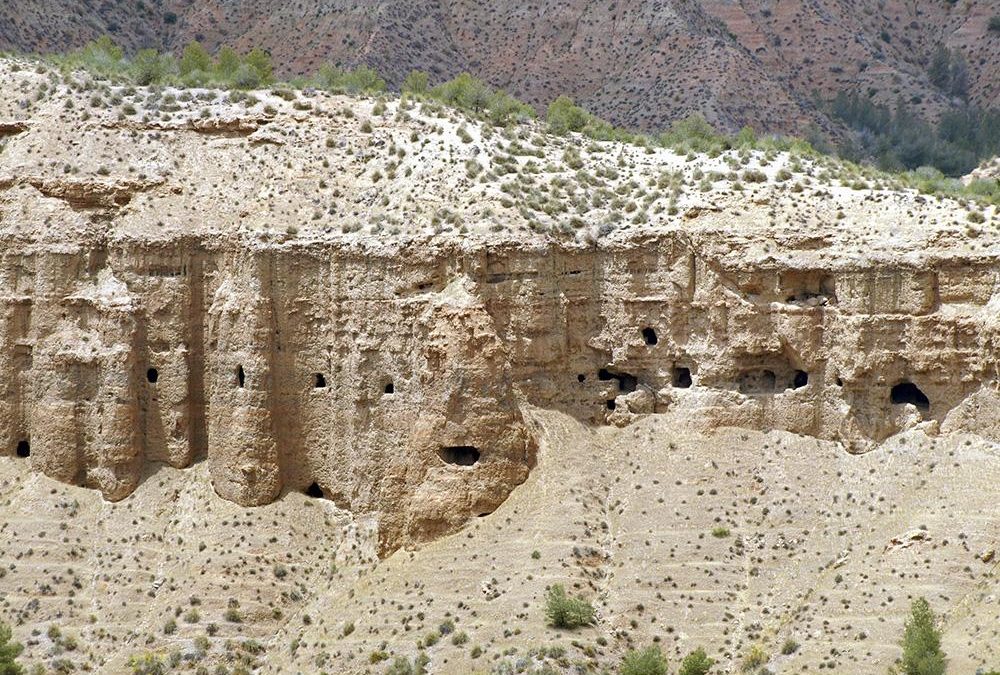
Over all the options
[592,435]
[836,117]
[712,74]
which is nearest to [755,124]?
[712,74]

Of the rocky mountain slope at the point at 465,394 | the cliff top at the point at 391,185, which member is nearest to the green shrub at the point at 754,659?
the rocky mountain slope at the point at 465,394

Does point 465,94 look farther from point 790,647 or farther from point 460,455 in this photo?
point 790,647

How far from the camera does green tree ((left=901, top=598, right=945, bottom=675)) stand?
4762 centimetres

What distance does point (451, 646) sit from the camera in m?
53.0

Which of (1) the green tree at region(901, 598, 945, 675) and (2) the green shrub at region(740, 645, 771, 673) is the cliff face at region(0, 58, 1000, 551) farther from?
(2) the green shrub at region(740, 645, 771, 673)

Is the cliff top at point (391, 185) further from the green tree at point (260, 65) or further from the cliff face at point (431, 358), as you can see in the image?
the green tree at point (260, 65)

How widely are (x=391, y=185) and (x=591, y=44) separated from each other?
47.1 meters

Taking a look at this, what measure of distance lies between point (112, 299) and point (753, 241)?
21.0m

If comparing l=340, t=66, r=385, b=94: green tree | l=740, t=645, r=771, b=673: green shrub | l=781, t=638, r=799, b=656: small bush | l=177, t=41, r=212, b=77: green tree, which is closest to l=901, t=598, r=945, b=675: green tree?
l=781, t=638, r=799, b=656: small bush

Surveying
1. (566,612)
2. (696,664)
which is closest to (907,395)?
(696,664)

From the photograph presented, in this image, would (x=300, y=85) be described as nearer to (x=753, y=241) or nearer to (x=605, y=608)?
(x=753, y=241)

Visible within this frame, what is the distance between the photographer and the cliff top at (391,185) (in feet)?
193

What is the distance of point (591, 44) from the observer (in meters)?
108

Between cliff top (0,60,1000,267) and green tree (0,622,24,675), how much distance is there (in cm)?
1352
